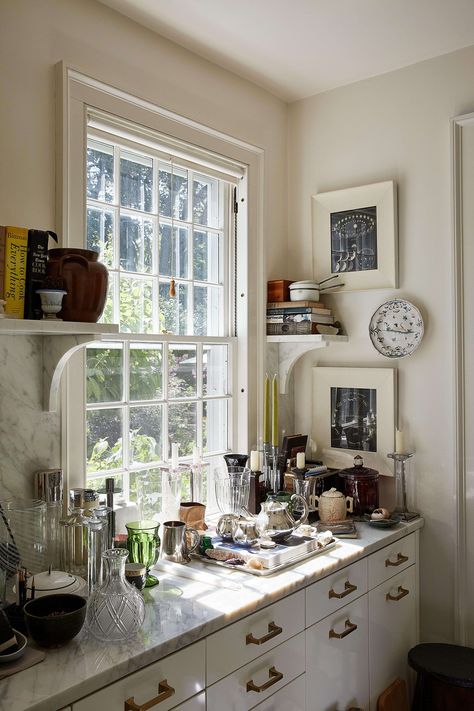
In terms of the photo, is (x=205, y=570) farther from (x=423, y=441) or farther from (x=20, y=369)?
(x=423, y=441)

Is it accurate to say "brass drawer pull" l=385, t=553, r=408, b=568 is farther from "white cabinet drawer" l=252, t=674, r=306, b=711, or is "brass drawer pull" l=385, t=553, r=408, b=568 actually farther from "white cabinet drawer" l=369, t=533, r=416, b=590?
"white cabinet drawer" l=252, t=674, r=306, b=711

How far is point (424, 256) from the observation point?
101 inches

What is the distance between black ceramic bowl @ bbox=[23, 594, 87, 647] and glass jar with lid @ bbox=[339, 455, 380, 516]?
1.38 m

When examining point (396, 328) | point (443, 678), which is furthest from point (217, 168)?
point (443, 678)

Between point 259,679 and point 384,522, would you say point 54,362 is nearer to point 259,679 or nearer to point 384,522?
point 259,679

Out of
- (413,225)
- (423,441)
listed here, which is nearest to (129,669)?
(423,441)

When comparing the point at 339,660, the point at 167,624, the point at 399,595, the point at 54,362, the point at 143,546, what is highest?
the point at 54,362

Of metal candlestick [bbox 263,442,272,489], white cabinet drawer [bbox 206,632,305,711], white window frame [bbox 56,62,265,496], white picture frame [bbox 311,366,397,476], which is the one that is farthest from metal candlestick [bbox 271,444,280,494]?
white cabinet drawer [bbox 206,632,305,711]

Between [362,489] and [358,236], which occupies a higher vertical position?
[358,236]

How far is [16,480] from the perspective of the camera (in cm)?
184

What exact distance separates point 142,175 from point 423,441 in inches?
61.8

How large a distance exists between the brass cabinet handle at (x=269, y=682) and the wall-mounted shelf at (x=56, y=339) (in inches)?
38.6

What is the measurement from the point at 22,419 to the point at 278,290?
137 cm

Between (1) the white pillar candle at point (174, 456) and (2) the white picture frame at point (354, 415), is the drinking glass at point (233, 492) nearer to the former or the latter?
(1) the white pillar candle at point (174, 456)
